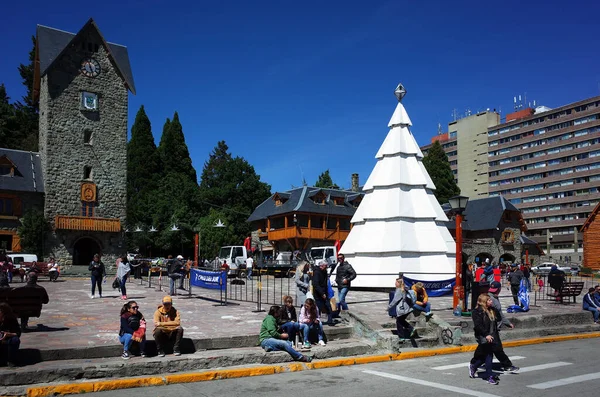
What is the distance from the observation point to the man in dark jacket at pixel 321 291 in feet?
43.8

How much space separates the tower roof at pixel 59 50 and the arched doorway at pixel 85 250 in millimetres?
12971

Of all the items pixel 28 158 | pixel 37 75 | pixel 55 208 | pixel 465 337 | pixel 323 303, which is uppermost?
pixel 37 75

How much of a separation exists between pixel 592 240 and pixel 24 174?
5491 cm

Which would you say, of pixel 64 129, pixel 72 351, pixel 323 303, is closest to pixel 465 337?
pixel 323 303

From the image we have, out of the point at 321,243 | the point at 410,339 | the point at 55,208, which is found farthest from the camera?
the point at 321,243

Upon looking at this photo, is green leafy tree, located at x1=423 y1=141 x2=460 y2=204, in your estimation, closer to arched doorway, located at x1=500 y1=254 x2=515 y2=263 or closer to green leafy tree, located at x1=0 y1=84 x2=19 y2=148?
arched doorway, located at x1=500 y1=254 x2=515 y2=263

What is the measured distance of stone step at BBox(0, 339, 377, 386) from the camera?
8398 mm

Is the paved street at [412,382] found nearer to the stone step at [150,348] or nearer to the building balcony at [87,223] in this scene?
the stone step at [150,348]

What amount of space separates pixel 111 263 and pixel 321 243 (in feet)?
65.2

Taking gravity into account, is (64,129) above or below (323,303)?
above

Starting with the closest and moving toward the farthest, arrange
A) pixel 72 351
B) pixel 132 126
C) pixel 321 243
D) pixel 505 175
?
1. pixel 72 351
2. pixel 321 243
3. pixel 132 126
4. pixel 505 175

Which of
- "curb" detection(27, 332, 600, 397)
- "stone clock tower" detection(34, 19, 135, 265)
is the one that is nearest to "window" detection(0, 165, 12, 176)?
"stone clock tower" detection(34, 19, 135, 265)

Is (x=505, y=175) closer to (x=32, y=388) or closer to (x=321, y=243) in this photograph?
(x=321, y=243)

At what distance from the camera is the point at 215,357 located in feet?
33.0
